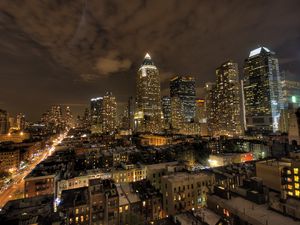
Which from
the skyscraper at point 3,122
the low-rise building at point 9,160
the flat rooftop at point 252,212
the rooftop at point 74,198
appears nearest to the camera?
the flat rooftop at point 252,212

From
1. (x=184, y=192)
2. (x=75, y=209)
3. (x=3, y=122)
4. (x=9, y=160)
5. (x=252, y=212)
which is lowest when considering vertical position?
(x=75, y=209)

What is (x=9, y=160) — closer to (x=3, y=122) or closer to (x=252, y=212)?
(x=252, y=212)

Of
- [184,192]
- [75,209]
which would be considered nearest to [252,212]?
[184,192]

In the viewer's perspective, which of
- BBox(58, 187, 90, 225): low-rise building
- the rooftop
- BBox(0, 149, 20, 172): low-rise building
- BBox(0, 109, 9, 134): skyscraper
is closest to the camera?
BBox(58, 187, 90, 225): low-rise building

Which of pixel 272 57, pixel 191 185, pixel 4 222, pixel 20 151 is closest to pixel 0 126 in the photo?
pixel 20 151

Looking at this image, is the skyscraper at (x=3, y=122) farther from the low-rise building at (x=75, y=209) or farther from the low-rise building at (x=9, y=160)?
the low-rise building at (x=75, y=209)

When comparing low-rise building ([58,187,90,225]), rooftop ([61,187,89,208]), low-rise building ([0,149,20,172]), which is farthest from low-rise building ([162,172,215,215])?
low-rise building ([0,149,20,172])

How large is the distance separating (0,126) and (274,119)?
874ft

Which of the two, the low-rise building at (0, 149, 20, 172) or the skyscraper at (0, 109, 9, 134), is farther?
the skyscraper at (0, 109, 9, 134)

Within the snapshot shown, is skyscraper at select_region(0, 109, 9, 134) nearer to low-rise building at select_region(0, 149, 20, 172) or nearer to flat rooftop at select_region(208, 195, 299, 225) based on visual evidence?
low-rise building at select_region(0, 149, 20, 172)

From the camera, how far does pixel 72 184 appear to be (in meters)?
54.4

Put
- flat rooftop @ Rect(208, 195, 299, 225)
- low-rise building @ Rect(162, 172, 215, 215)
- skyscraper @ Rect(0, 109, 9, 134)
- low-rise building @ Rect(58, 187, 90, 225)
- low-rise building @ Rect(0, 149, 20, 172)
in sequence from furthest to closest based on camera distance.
Answer: skyscraper @ Rect(0, 109, 9, 134) < low-rise building @ Rect(0, 149, 20, 172) < low-rise building @ Rect(162, 172, 215, 215) < low-rise building @ Rect(58, 187, 90, 225) < flat rooftop @ Rect(208, 195, 299, 225)

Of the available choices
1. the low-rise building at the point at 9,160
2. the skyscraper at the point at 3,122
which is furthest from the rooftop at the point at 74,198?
the skyscraper at the point at 3,122

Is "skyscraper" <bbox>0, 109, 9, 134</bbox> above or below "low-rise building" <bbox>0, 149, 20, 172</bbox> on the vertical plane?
above
